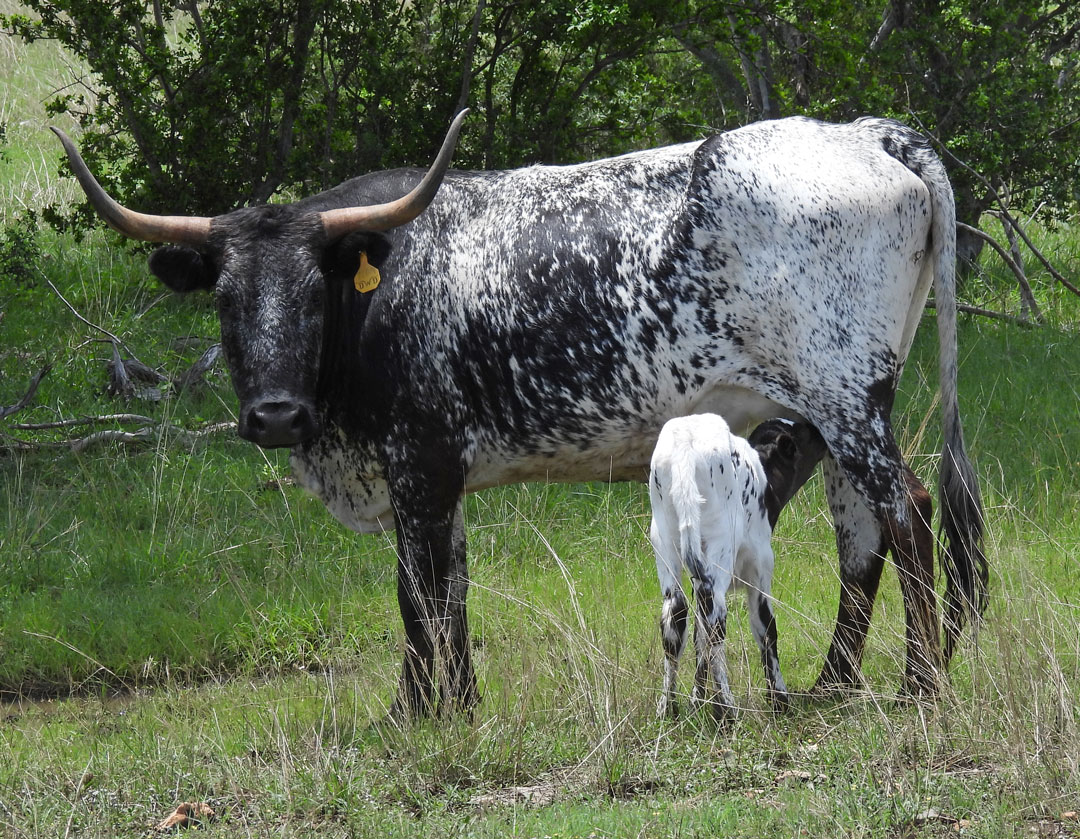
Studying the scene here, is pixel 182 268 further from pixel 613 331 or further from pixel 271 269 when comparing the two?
pixel 613 331

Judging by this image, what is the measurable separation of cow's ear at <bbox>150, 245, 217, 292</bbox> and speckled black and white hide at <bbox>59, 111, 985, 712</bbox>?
0.04 ft

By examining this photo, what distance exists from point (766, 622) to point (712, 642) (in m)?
Result: 0.37

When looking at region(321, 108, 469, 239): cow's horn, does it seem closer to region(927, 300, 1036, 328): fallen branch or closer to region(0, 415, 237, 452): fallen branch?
region(0, 415, 237, 452): fallen branch

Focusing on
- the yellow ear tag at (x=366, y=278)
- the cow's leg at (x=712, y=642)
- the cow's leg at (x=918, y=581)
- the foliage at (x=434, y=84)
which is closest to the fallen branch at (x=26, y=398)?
the foliage at (x=434, y=84)

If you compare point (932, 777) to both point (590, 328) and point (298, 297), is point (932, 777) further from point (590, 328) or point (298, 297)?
point (298, 297)

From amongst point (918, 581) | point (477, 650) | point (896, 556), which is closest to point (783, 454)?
point (896, 556)

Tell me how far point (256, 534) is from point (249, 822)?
3655mm

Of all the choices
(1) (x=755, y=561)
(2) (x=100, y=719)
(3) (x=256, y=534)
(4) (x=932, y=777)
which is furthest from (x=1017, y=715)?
(3) (x=256, y=534)

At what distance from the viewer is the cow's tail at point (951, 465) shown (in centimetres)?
552

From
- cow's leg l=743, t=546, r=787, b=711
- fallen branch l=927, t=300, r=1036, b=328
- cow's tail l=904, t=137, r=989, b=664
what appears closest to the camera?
cow's leg l=743, t=546, r=787, b=711

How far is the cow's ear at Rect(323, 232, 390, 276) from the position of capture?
18.6ft

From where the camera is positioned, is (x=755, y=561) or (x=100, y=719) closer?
(x=755, y=561)

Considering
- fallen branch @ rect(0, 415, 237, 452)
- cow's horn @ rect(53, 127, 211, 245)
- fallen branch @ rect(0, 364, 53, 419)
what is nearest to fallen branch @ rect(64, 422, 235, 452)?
fallen branch @ rect(0, 415, 237, 452)

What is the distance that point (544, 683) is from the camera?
5285mm
